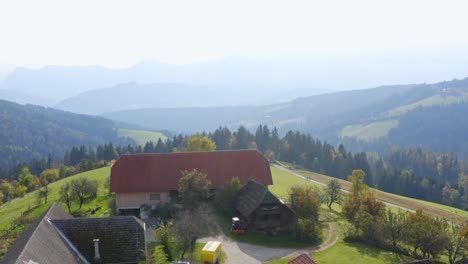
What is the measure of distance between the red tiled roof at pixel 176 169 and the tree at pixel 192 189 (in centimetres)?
534

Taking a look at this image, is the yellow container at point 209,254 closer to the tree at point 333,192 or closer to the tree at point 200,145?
the tree at point 333,192

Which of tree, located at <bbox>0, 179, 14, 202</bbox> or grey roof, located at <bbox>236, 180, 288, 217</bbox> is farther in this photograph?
tree, located at <bbox>0, 179, 14, 202</bbox>

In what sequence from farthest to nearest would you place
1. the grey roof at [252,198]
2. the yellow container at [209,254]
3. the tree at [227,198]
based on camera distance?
the tree at [227,198] → the grey roof at [252,198] → the yellow container at [209,254]

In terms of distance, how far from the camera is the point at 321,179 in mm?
94062

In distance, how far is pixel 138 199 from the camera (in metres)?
53.3

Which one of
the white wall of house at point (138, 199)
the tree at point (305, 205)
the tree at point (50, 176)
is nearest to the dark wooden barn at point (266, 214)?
the tree at point (305, 205)

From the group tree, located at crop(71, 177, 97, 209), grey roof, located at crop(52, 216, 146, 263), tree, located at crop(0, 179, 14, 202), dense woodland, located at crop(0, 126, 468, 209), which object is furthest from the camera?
dense woodland, located at crop(0, 126, 468, 209)

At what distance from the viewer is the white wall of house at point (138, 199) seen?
52.9 meters

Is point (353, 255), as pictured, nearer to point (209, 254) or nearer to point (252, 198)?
point (252, 198)

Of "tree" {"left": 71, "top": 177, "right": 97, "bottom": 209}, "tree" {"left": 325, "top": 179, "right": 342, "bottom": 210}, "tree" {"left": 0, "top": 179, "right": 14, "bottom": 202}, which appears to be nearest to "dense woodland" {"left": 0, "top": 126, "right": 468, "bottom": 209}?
"tree" {"left": 0, "top": 179, "right": 14, "bottom": 202}

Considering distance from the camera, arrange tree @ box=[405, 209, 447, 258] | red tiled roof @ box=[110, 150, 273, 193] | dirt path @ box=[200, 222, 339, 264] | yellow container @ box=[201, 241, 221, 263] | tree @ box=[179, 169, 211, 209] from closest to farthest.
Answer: yellow container @ box=[201, 241, 221, 263], tree @ box=[405, 209, 447, 258], dirt path @ box=[200, 222, 339, 264], tree @ box=[179, 169, 211, 209], red tiled roof @ box=[110, 150, 273, 193]

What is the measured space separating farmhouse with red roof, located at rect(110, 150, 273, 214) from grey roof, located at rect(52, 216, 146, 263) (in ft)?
73.9

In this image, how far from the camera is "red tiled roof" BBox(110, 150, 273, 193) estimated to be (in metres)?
53.7

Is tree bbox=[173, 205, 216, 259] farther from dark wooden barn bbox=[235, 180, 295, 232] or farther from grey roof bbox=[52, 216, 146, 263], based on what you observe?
dark wooden barn bbox=[235, 180, 295, 232]
